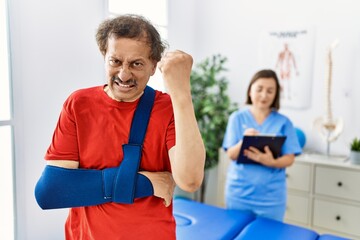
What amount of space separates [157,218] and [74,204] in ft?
0.84

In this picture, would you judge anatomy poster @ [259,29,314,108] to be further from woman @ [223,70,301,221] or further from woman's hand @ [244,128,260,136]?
woman's hand @ [244,128,260,136]

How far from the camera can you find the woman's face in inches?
79.7

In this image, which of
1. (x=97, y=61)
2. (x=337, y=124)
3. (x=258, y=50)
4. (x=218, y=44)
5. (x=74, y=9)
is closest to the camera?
(x=74, y=9)

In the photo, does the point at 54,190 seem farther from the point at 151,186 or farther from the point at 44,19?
the point at 44,19

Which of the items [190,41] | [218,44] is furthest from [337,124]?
[190,41]

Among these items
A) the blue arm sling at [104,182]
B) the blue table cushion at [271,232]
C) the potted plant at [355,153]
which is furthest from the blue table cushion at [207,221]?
the potted plant at [355,153]

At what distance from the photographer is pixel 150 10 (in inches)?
113

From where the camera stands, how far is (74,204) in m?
0.97

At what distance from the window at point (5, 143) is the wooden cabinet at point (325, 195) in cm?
209

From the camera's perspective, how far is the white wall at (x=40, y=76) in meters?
1.71

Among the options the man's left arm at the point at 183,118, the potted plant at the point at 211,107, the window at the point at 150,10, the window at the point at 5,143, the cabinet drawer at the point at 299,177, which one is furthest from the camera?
the potted plant at the point at 211,107

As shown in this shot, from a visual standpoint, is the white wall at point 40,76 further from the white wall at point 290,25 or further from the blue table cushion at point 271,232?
the white wall at point 290,25

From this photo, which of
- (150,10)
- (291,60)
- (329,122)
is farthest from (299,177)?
(150,10)

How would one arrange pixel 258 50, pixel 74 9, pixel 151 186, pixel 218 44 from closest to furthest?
pixel 151 186 < pixel 74 9 < pixel 258 50 < pixel 218 44
